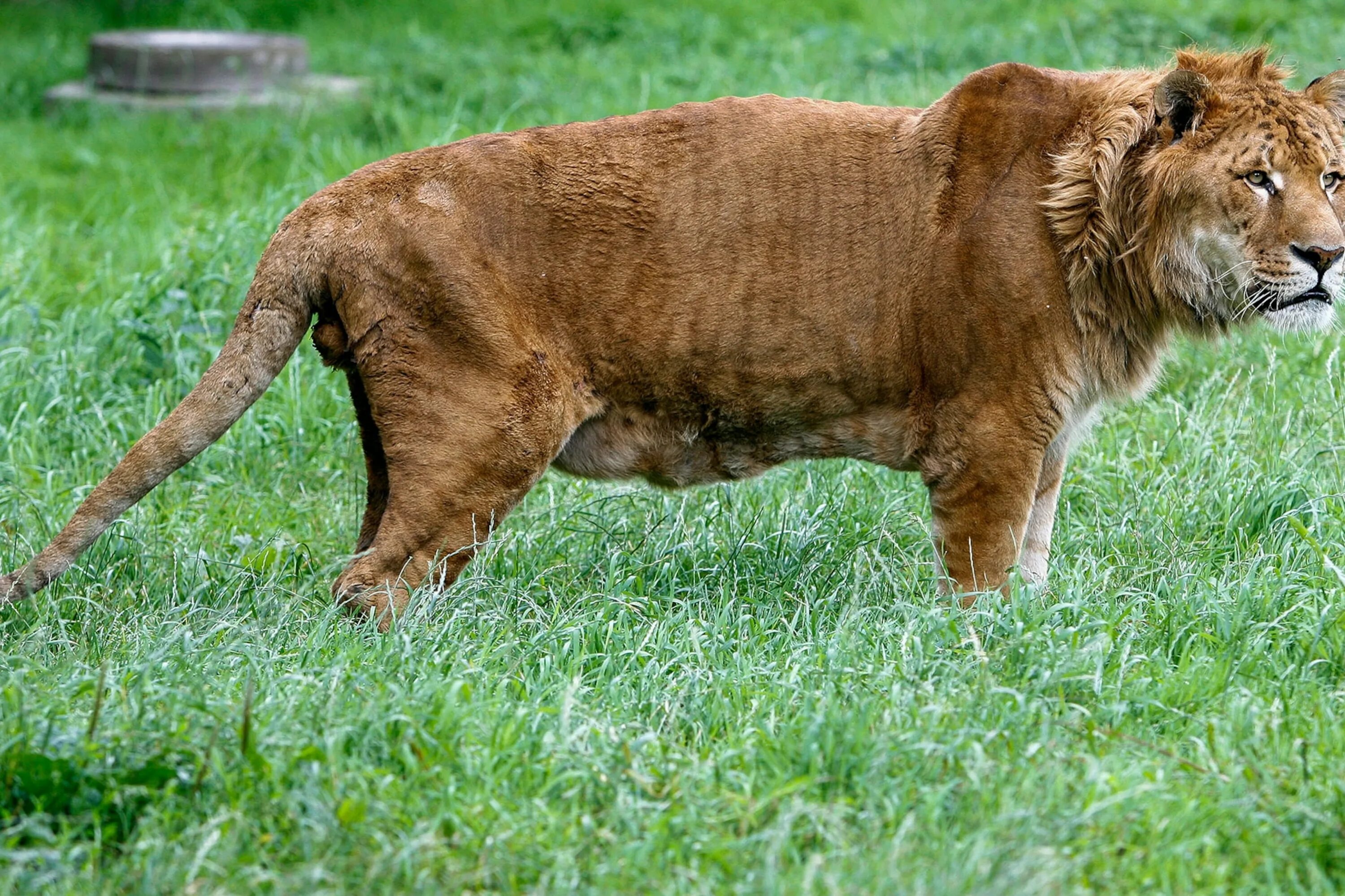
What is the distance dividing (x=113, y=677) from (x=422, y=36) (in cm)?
991

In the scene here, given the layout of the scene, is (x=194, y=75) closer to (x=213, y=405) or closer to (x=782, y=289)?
(x=213, y=405)

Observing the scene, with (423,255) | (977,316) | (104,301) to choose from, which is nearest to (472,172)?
(423,255)

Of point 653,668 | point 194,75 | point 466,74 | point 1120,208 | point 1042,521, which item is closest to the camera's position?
point 653,668

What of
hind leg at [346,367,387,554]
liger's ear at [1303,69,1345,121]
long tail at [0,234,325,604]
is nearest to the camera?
long tail at [0,234,325,604]

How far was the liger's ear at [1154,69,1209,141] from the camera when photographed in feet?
14.5

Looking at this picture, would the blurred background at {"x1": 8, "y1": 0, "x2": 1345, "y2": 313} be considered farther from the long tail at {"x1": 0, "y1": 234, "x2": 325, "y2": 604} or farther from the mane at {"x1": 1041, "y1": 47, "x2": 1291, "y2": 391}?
the mane at {"x1": 1041, "y1": 47, "x2": 1291, "y2": 391}

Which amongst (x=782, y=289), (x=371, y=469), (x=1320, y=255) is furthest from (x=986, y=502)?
(x=371, y=469)

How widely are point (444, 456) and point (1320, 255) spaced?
2.64 metres

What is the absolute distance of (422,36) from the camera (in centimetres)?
1283

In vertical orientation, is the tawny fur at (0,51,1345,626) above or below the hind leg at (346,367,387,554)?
above

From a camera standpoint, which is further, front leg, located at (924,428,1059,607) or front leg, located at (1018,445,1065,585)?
front leg, located at (1018,445,1065,585)

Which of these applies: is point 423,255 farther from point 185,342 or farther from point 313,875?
point 185,342

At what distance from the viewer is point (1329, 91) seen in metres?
4.57

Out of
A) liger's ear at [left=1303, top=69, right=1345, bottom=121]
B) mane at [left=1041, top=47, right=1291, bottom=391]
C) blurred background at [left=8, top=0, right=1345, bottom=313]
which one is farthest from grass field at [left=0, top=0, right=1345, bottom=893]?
blurred background at [left=8, top=0, right=1345, bottom=313]
